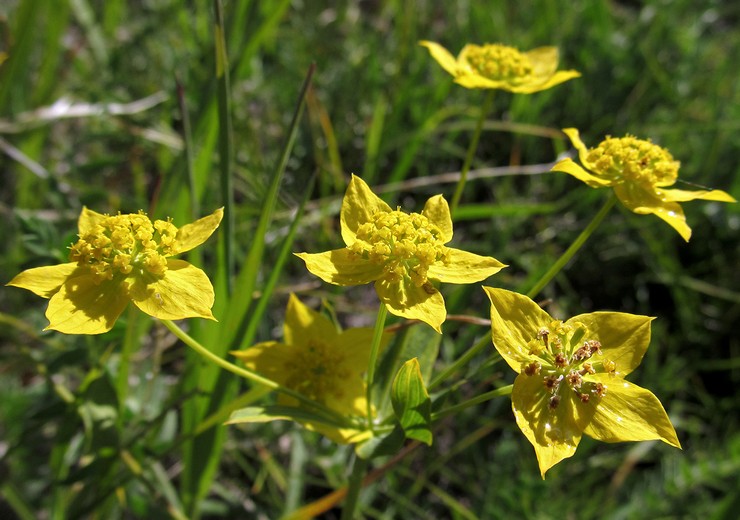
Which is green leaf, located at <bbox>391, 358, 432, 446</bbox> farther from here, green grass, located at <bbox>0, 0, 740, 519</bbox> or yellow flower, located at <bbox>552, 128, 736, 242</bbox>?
yellow flower, located at <bbox>552, 128, 736, 242</bbox>

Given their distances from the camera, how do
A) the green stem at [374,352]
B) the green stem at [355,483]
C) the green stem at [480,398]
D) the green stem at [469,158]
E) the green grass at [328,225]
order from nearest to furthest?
the green stem at [480,398] → the green stem at [374,352] → the green stem at [355,483] → the green stem at [469,158] → the green grass at [328,225]

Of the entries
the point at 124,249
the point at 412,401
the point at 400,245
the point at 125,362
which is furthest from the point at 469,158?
the point at 125,362

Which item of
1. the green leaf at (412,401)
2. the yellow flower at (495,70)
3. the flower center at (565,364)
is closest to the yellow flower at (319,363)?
the green leaf at (412,401)

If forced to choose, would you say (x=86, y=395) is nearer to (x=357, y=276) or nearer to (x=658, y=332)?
(x=357, y=276)

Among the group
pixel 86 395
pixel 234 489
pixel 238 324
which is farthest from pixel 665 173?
pixel 234 489

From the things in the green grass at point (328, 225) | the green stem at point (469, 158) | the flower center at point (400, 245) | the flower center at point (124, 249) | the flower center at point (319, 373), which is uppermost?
the flower center at point (124, 249)

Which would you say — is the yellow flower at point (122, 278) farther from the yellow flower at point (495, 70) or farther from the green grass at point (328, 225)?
the yellow flower at point (495, 70)
